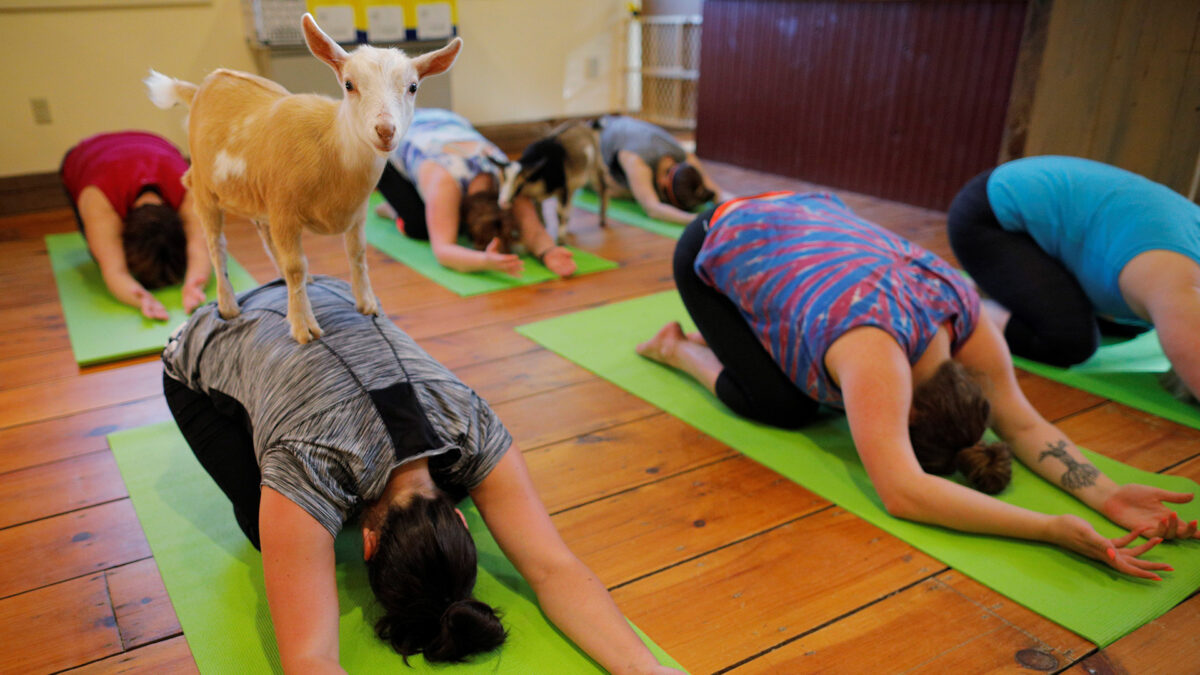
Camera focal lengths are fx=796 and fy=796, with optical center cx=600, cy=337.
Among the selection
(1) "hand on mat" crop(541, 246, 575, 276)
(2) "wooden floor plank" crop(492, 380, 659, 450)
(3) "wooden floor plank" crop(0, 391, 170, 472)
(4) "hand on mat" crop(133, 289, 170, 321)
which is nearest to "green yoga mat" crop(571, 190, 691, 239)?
(1) "hand on mat" crop(541, 246, 575, 276)

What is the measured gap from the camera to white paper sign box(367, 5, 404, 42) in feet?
12.1

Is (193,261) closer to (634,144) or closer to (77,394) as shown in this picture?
(77,394)

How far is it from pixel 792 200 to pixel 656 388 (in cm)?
57

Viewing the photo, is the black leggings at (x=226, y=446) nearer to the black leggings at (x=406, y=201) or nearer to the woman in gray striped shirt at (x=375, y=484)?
the woman in gray striped shirt at (x=375, y=484)

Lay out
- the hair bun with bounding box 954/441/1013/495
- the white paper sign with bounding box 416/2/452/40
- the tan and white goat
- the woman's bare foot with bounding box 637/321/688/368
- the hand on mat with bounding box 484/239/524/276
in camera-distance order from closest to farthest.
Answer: the tan and white goat
the hair bun with bounding box 954/441/1013/495
the woman's bare foot with bounding box 637/321/688/368
the hand on mat with bounding box 484/239/524/276
the white paper sign with bounding box 416/2/452/40

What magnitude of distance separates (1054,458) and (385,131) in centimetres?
141

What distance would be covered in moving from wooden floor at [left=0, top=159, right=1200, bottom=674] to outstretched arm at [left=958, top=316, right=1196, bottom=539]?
17cm

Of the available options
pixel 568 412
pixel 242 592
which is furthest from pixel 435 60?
pixel 568 412

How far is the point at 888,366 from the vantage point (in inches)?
55.1

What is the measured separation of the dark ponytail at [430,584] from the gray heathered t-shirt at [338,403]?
9 centimetres

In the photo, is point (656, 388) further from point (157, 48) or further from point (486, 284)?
point (157, 48)

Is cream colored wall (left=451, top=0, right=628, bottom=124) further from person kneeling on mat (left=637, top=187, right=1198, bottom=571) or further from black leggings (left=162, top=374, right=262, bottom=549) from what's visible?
black leggings (left=162, top=374, right=262, bottom=549)

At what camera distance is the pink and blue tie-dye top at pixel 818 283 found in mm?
1490

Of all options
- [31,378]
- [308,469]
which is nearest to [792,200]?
[308,469]
